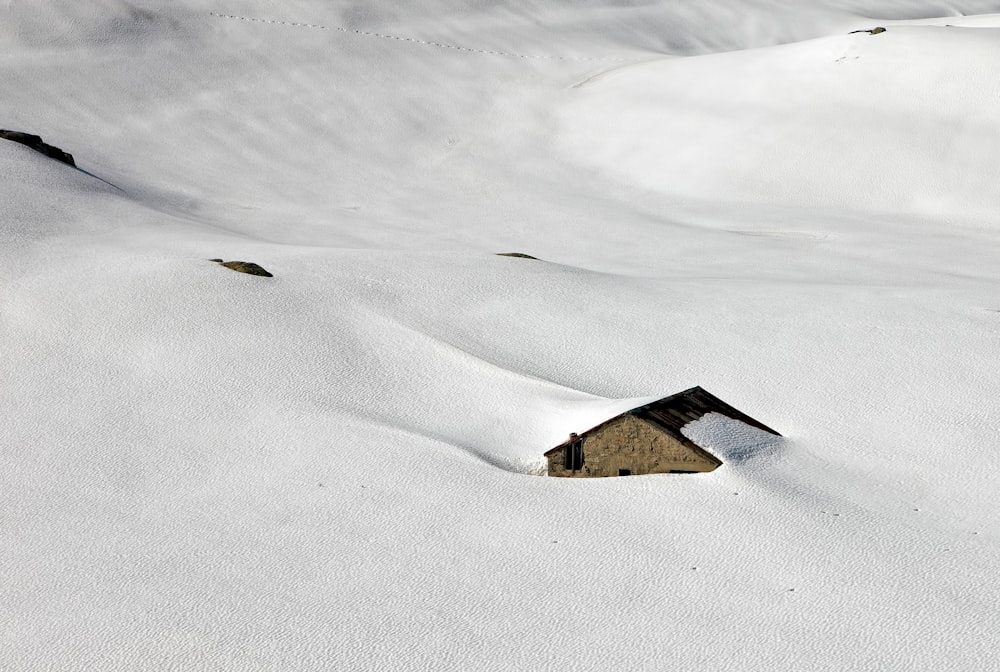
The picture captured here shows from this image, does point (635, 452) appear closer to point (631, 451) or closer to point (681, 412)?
point (631, 451)

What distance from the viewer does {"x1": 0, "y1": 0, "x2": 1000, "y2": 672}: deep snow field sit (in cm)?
409

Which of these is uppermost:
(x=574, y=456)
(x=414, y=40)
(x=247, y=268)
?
(x=574, y=456)

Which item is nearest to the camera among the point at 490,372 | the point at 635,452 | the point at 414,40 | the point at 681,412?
the point at 635,452

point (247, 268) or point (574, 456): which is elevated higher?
point (574, 456)

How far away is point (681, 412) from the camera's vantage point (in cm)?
557

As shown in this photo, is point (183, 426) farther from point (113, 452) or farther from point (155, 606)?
point (155, 606)

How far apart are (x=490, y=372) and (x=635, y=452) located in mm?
1596

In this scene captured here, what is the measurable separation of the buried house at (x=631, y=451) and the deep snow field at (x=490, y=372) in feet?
0.38

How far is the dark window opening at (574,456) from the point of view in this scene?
533 centimetres

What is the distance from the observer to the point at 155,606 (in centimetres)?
412

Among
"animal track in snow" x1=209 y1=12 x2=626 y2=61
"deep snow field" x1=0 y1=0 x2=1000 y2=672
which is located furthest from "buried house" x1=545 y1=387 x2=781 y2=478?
"animal track in snow" x1=209 y1=12 x2=626 y2=61

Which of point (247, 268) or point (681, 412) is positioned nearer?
point (681, 412)

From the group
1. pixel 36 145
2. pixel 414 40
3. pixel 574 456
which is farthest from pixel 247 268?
pixel 414 40

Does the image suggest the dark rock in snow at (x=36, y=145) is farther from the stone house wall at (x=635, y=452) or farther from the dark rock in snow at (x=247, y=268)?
the stone house wall at (x=635, y=452)
